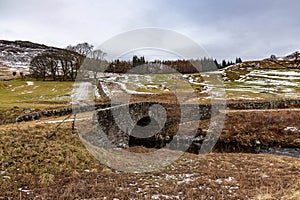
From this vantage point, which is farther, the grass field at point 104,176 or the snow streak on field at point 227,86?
the snow streak on field at point 227,86

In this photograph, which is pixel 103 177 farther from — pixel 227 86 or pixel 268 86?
pixel 268 86

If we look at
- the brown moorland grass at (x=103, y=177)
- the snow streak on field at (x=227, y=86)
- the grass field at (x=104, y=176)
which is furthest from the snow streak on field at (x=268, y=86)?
the brown moorland grass at (x=103, y=177)

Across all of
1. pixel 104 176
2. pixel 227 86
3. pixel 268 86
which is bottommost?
pixel 104 176

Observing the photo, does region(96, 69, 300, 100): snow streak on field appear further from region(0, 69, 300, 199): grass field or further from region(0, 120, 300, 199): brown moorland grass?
region(0, 120, 300, 199): brown moorland grass

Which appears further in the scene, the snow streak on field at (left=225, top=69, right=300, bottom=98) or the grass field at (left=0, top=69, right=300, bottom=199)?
the snow streak on field at (left=225, top=69, right=300, bottom=98)

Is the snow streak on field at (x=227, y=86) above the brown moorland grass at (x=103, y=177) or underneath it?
above

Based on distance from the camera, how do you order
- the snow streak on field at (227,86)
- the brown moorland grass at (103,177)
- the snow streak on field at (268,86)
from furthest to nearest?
the snow streak on field at (268,86), the snow streak on field at (227,86), the brown moorland grass at (103,177)

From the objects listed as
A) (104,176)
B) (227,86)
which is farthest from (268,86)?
(104,176)

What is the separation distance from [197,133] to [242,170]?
644 inches

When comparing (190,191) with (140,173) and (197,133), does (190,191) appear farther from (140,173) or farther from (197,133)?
(197,133)

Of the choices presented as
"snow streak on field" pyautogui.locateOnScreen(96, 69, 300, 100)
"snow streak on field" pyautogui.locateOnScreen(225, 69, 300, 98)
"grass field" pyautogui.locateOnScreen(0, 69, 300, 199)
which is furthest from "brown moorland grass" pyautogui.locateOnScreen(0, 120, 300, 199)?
"snow streak on field" pyautogui.locateOnScreen(225, 69, 300, 98)

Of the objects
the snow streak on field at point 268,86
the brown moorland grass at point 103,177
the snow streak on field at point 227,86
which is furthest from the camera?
the snow streak on field at point 268,86

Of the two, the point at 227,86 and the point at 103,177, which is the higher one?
the point at 227,86

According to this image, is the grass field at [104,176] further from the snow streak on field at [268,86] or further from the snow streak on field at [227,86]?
the snow streak on field at [268,86]
